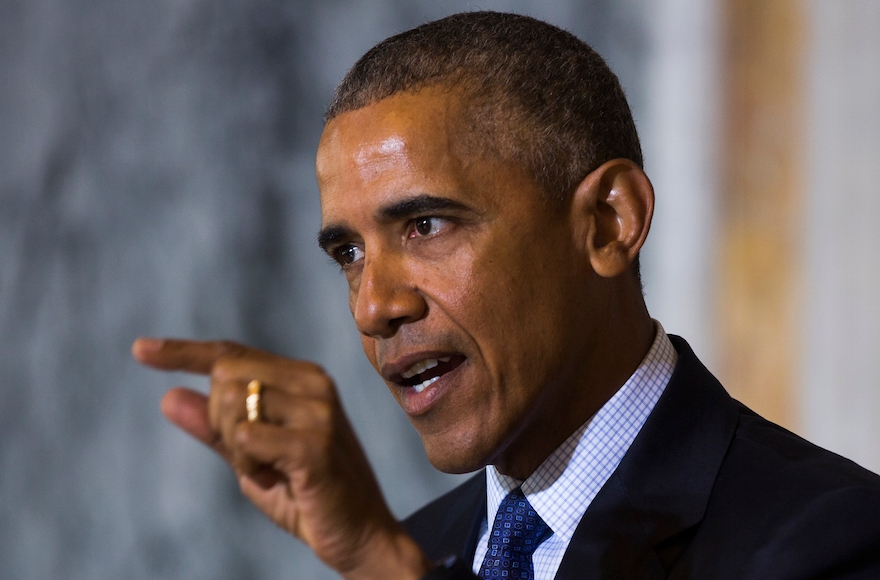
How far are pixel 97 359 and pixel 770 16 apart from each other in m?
1.83

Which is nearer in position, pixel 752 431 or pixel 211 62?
pixel 752 431

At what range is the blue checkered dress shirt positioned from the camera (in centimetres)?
135

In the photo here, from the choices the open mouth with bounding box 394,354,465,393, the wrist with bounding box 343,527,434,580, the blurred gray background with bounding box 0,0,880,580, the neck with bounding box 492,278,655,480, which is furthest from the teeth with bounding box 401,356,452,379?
the blurred gray background with bounding box 0,0,880,580

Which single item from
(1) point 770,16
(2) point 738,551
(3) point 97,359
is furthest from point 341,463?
(1) point 770,16

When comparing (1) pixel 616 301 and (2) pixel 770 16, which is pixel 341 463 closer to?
(1) pixel 616 301

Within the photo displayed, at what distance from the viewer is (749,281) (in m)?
2.45

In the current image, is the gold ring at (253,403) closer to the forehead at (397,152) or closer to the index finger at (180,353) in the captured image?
the index finger at (180,353)

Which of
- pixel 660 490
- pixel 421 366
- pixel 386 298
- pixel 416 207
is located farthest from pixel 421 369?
pixel 660 490

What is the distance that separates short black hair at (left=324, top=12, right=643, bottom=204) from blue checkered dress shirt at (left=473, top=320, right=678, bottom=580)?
303mm

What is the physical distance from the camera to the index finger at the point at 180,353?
2.82ft

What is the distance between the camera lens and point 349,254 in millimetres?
1433

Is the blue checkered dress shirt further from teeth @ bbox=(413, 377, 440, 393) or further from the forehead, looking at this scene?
the forehead

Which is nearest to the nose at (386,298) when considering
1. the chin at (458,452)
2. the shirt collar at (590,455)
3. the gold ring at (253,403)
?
the chin at (458,452)

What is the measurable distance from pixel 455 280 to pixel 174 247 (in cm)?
130
